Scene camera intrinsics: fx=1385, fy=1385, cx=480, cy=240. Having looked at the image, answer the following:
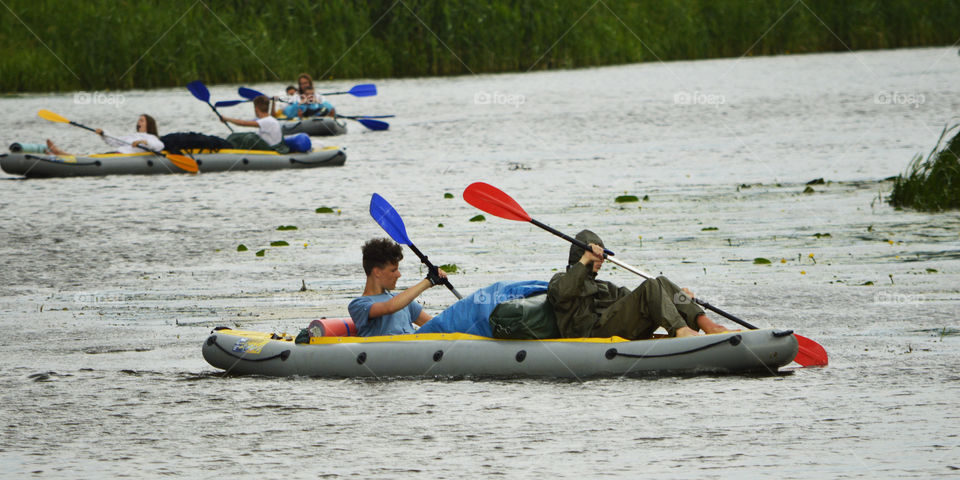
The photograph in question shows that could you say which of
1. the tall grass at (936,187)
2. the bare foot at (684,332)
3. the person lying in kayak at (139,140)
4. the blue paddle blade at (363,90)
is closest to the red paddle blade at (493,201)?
the bare foot at (684,332)

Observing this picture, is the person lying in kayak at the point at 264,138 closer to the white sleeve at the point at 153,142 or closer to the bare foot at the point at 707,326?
the white sleeve at the point at 153,142

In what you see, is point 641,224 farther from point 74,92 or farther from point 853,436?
point 74,92

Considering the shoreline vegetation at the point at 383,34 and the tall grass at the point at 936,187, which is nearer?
the tall grass at the point at 936,187

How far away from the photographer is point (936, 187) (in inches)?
496

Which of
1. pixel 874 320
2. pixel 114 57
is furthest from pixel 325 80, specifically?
pixel 874 320

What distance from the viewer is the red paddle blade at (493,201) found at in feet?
25.2

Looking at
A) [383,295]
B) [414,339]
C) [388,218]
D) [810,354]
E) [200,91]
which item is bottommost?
[810,354]

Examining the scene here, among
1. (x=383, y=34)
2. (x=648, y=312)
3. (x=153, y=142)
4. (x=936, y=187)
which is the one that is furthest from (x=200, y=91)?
(x=648, y=312)

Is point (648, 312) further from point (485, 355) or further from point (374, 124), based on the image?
point (374, 124)

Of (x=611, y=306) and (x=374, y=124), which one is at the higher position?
(x=374, y=124)

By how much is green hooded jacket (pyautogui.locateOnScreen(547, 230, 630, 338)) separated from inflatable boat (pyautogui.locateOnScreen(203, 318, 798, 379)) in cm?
8

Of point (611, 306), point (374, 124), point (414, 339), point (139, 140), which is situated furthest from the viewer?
point (374, 124)

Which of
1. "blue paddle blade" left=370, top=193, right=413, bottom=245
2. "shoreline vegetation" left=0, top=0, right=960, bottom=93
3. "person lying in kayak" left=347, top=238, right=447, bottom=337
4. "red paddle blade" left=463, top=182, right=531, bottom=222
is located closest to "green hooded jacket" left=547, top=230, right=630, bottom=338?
"person lying in kayak" left=347, top=238, right=447, bottom=337

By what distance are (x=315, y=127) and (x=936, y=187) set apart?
1158 centimetres
